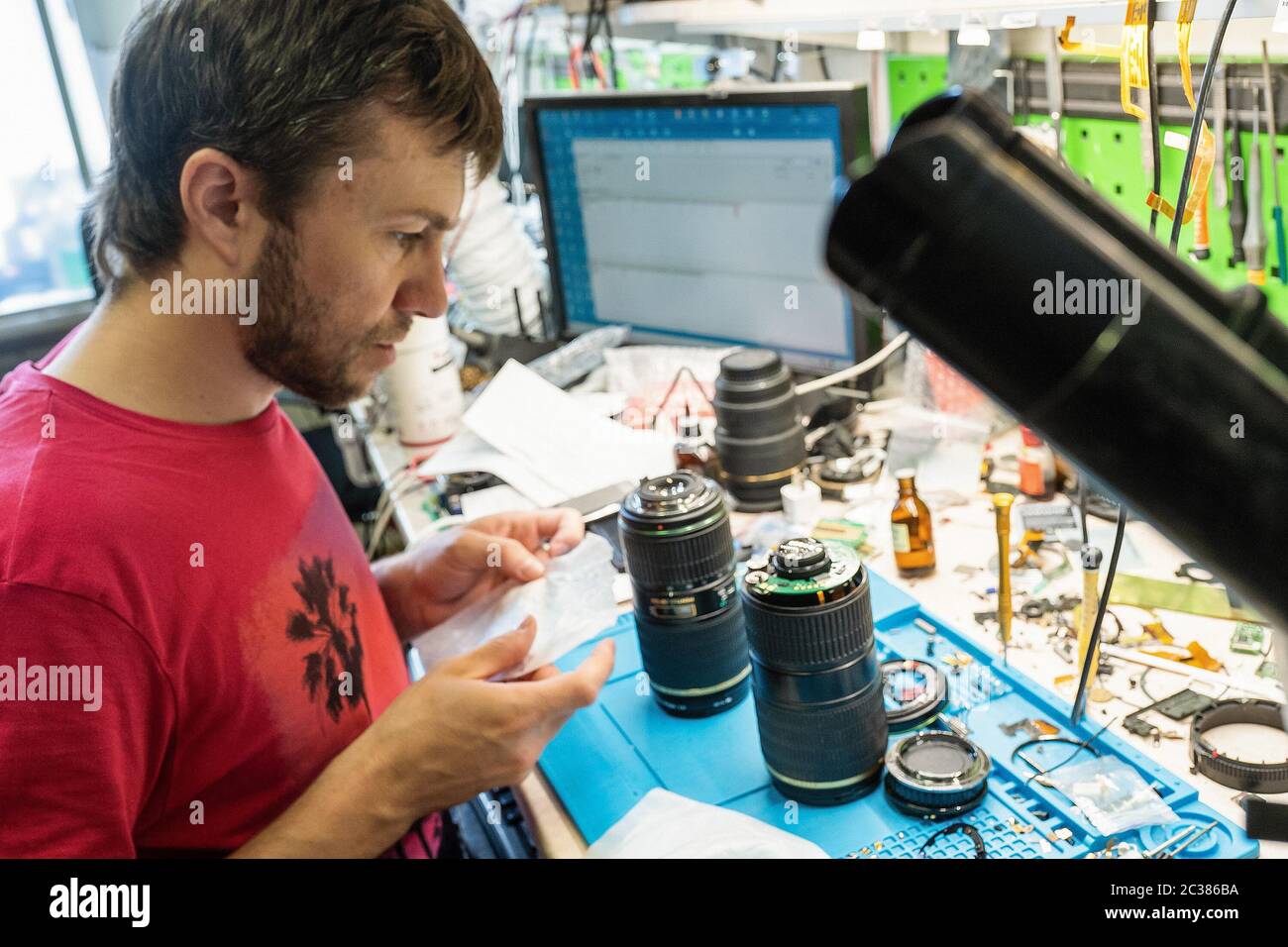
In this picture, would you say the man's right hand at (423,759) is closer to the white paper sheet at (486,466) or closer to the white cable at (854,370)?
the white paper sheet at (486,466)

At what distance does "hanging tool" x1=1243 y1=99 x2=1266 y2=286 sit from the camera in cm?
121

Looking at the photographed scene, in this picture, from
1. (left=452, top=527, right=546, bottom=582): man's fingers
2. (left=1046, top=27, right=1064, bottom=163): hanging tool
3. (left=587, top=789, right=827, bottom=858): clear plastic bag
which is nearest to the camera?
(left=587, top=789, right=827, bottom=858): clear plastic bag

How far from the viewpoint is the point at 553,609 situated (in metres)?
1.09

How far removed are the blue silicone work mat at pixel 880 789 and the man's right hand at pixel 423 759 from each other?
0.10 metres

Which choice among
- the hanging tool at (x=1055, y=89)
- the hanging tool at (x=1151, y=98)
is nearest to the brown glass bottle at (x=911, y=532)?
the hanging tool at (x=1151, y=98)

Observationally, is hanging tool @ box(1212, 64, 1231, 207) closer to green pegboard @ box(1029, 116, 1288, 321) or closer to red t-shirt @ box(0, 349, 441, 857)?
green pegboard @ box(1029, 116, 1288, 321)

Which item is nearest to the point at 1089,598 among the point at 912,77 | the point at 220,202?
the point at 220,202

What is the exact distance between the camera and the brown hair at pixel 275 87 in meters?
0.84

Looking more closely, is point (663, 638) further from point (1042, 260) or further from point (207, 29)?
point (1042, 260)

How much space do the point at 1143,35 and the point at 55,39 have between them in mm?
2981

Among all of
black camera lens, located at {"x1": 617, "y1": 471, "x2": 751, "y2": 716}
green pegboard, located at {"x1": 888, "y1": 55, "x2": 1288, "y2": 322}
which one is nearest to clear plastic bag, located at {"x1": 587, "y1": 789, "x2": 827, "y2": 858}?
black camera lens, located at {"x1": 617, "y1": 471, "x2": 751, "y2": 716}

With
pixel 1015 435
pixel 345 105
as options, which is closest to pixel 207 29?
pixel 345 105

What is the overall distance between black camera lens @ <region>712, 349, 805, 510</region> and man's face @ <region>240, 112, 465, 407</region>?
52cm

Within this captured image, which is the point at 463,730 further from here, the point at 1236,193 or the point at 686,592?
the point at 1236,193
